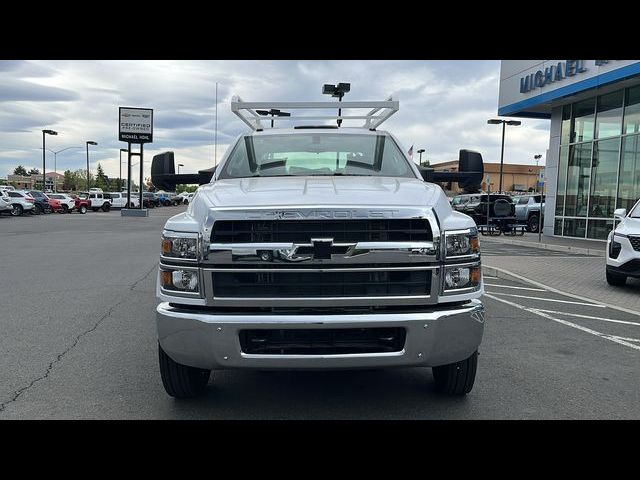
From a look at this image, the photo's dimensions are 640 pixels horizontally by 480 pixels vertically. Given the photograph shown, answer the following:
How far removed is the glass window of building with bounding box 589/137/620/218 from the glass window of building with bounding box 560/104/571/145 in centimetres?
171

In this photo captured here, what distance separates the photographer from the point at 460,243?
360 centimetres

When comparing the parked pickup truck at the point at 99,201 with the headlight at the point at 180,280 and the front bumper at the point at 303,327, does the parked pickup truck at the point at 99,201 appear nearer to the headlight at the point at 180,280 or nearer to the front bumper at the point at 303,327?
the headlight at the point at 180,280

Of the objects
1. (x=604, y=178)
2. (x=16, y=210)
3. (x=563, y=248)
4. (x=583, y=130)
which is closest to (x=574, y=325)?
(x=563, y=248)

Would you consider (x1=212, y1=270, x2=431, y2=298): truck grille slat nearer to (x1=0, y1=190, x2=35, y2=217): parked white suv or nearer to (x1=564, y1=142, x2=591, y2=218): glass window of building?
(x1=564, y1=142, x2=591, y2=218): glass window of building

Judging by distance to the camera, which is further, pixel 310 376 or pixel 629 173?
pixel 629 173

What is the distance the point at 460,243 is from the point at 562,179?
20.7 metres

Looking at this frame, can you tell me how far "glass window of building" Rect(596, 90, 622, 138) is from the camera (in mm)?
19022

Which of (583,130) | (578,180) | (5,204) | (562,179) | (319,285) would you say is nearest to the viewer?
(319,285)

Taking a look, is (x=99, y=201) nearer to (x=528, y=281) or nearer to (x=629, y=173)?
(x=629, y=173)

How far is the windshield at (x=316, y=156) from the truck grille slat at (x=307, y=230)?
1.43m
